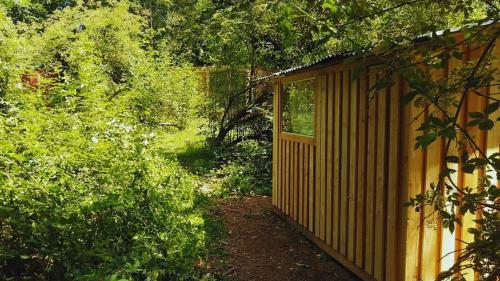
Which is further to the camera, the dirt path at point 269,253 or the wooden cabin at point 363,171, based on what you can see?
the dirt path at point 269,253

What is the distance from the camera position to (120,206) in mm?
2842

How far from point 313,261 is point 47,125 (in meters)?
3.05

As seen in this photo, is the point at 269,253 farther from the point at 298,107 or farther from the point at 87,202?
the point at 87,202

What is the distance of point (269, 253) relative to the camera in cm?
516

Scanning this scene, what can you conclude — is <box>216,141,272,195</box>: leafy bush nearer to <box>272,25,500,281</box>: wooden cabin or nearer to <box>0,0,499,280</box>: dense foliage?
<box>272,25,500,281</box>: wooden cabin

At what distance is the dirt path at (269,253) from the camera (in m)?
4.49

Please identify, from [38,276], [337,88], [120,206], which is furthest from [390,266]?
[38,276]

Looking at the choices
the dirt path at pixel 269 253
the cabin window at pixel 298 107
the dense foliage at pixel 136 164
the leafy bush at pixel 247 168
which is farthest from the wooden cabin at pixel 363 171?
the leafy bush at pixel 247 168

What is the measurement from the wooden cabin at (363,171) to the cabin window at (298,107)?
0.04 ft

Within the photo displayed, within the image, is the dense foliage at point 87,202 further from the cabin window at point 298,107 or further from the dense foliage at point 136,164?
the cabin window at point 298,107

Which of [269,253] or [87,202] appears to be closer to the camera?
[87,202]

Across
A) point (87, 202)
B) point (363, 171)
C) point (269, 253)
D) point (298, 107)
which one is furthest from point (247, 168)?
point (87, 202)

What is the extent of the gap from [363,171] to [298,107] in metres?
1.86

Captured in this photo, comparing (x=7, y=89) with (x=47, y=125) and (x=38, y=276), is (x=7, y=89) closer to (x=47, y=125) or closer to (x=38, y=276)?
(x=47, y=125)
